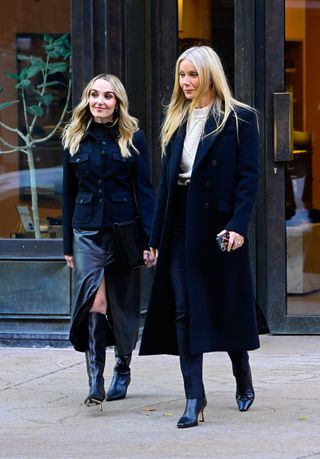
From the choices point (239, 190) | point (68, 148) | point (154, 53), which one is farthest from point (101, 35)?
point (239, 190)

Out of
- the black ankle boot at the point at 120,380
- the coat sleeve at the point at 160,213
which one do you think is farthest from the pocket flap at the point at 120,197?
the black ankle boot at the point at 120,380

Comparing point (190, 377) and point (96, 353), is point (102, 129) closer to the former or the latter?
point (96, 353)

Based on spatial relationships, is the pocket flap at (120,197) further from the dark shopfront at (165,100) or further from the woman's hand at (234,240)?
the dark shopfront at (165,100)

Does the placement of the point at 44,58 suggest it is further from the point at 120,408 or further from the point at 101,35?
the point at 120,408

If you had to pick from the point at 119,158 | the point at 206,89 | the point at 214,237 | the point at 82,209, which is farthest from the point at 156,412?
the point at 206,89

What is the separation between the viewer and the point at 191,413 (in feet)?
19.4

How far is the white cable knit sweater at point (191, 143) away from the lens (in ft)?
19.6

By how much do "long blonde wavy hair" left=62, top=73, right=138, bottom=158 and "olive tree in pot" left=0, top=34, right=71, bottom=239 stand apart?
1904 mm

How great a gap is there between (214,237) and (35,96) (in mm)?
2938

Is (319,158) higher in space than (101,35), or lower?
lower

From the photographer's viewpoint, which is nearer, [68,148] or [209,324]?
[209,324]

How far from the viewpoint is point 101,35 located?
26.4 ft

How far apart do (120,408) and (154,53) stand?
2.96m

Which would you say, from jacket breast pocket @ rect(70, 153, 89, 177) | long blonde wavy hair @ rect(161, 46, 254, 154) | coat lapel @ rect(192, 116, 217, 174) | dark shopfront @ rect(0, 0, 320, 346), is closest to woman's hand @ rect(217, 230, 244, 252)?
coat lapel @ rect(192, 116, 217, 174)
